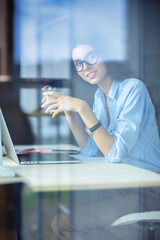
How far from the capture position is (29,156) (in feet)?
4.22

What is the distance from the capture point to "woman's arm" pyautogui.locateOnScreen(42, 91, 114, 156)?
52.7 inches

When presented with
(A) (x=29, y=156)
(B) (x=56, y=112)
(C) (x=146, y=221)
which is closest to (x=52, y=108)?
(B) (x=56, y=112)

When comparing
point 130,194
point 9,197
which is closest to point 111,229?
point 130,194

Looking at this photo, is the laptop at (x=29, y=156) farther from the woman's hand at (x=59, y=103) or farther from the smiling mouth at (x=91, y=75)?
the smiling mouth at (x=91, y=75)

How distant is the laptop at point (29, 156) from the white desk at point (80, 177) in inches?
1.7

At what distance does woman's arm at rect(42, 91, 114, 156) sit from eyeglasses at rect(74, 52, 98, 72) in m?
0.14

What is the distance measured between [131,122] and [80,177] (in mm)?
465

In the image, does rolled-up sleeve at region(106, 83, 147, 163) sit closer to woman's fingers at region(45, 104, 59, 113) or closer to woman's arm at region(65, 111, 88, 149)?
woman's arm at region(65, 111, 88, 149)

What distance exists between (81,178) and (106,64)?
1.92ft

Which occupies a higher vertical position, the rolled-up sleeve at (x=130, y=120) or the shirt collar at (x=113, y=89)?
the shirt collar at (x=113, y=89)

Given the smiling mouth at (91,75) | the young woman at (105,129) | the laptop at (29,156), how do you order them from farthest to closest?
1. the smiling mouth at (91,75)
2. the young woman at (105,129)
3. the laptop at (29,156)

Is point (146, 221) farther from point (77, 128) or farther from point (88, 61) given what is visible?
point (88, 61)

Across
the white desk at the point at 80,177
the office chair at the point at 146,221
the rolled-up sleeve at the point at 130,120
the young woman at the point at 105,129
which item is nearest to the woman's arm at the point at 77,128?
the young woman at the point at 105,129

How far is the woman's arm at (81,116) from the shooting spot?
134 cm
